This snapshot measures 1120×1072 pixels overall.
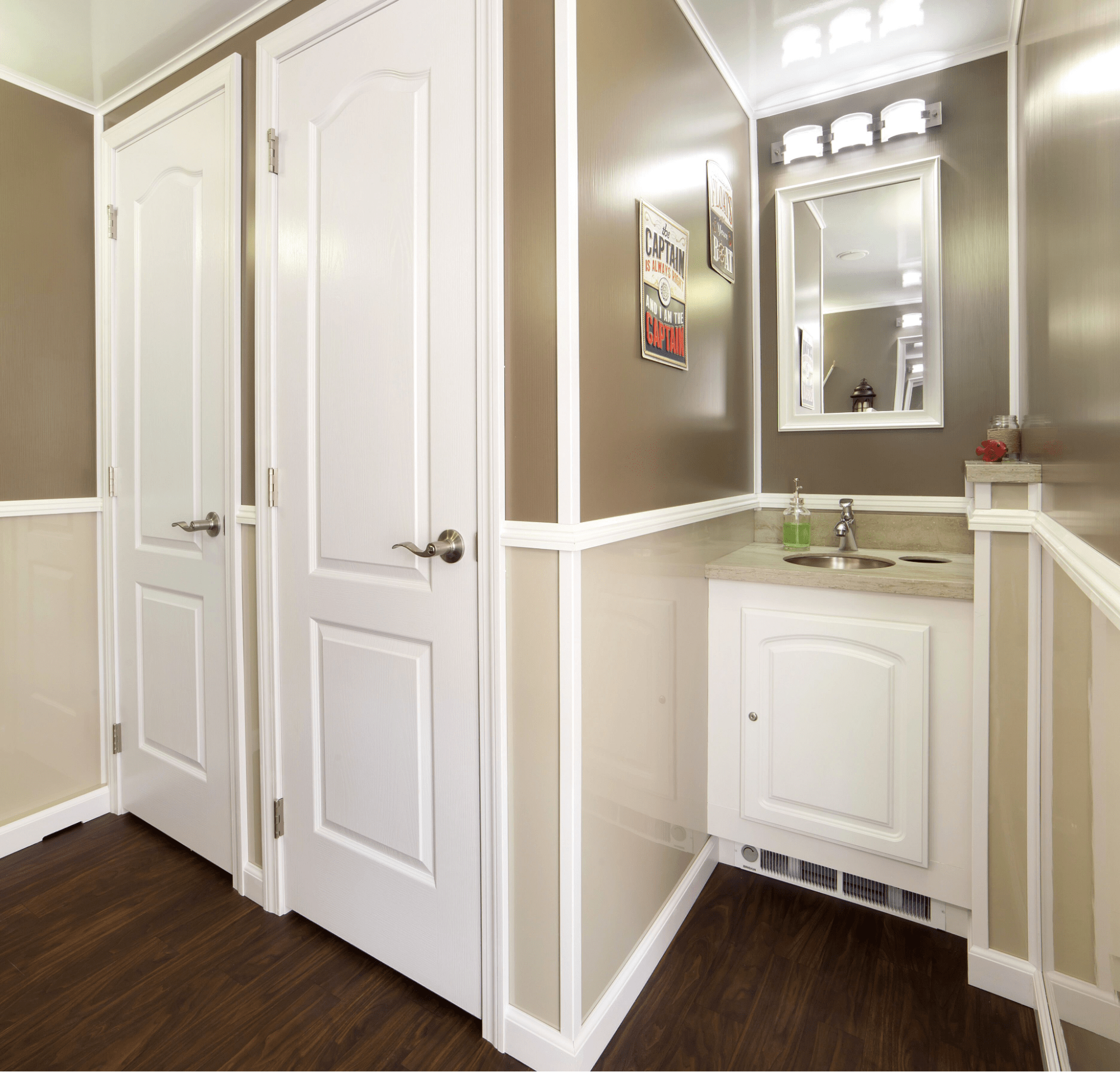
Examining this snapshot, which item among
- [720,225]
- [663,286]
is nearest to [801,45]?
[720,225]

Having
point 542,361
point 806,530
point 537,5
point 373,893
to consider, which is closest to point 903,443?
point 806,530

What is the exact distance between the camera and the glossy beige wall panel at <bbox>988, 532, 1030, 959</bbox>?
152 centimetres

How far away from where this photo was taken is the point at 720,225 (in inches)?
82.5

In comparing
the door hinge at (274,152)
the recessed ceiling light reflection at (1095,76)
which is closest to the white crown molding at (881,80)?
the recessed ceiling light reflection at (1095,76)

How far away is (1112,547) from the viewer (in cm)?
80

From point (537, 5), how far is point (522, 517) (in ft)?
3.23

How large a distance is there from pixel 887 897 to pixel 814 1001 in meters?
0.45

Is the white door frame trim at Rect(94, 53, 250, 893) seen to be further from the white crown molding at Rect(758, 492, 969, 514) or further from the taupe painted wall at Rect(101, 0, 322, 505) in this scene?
the white crown molding at Rect(758, 492, 969, 514)

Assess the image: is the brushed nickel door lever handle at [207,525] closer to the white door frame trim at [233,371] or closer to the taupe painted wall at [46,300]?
the white door frame trim at [233,371]

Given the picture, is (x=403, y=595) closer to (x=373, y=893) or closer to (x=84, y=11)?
(x=373, y=893)

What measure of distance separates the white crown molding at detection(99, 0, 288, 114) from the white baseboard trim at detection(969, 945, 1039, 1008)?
289 cm

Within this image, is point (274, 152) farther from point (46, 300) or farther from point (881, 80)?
point (881, 80)

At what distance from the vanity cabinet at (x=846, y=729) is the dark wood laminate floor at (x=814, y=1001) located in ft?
0.51

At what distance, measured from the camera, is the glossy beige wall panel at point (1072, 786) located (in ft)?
3.32
